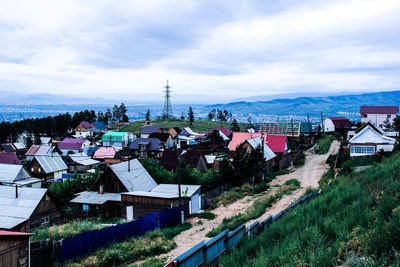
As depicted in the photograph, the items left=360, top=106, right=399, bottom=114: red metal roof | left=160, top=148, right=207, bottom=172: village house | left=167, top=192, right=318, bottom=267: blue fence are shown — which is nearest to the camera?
left=167, top=192, right=318, bottom=267: blue fence

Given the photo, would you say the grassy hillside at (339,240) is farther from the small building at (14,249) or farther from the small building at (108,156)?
the small building at (108,156)

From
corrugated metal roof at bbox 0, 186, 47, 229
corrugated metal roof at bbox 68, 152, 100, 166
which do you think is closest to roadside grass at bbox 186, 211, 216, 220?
corrugated metal roof at bbox 0, 186, 47, 229

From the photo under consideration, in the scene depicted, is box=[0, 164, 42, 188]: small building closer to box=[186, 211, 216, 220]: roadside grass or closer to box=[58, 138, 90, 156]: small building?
box=[186, 211, 216, 220]: roadside grass

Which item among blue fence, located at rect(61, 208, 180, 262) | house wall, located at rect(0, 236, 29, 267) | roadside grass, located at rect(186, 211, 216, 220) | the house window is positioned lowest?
roadside grass, located at rect(186, 211, 216, 220)

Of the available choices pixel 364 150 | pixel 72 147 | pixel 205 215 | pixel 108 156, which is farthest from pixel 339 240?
pixel 72 147

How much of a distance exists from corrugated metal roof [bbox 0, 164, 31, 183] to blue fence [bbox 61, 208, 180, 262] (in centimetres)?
2838

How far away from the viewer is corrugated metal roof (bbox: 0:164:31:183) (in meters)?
38.9

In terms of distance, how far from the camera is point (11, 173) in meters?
39.6

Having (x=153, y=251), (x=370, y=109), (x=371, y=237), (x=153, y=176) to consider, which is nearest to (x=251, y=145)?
(x=153, y=176)

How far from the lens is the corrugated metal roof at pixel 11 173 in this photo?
128 feet

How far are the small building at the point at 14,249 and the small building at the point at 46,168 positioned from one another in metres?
38.5

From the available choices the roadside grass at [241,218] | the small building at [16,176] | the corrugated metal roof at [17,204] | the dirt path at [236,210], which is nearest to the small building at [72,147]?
the small building at [16,176]

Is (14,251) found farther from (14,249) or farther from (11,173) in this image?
(11,173)

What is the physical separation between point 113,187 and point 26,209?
7.74m
